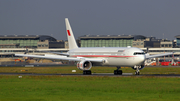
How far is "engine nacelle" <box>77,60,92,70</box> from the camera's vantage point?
59.1 m

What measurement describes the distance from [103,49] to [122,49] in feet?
15.6

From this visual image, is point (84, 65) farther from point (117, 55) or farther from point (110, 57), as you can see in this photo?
point (117, 55)

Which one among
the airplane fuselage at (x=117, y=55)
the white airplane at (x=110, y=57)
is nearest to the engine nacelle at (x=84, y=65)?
the white airplane at (x=110, y=57)

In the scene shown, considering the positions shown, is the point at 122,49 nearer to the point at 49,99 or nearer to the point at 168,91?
the point at 168,91

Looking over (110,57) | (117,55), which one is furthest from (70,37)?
(117,55)

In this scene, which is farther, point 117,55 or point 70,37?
point 70,37

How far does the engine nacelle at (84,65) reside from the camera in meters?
Result: 59.1

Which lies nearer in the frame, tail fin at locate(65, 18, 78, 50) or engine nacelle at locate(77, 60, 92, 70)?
engine nacelle at locate(77, 60, 92, 70)

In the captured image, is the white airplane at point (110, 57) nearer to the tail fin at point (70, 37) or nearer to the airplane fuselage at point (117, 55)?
the airplane fuselage at point (117, 55)

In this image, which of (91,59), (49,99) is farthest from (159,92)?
(91,59)

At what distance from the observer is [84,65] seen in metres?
61.1

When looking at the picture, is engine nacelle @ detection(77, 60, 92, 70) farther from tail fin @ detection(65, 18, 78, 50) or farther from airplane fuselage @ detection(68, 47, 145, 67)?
tail fin @ detection(65, 18, 78, 50)

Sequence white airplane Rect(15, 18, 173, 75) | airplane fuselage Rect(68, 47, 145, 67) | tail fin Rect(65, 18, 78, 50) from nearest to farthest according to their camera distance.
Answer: airplane fuselage Rect(68, 47, 145, 67) → white airplane Rect(15, 18, 173, 75) → tail fin Rect(65, 18, 78, 50)

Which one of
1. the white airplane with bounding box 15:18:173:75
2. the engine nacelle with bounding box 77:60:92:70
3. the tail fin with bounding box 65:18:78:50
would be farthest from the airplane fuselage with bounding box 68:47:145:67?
the tail fin with bounding box 65:18:78:50
